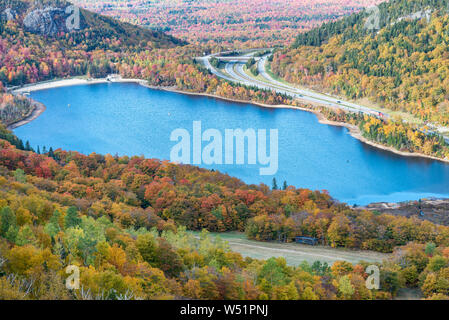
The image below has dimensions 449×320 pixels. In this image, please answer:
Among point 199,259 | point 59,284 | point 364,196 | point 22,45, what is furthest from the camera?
point 22,45

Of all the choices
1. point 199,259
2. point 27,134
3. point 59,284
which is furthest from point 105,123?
point 59,284

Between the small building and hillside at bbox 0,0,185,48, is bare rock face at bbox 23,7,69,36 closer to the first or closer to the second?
hillside at bbox 0,0,185,48

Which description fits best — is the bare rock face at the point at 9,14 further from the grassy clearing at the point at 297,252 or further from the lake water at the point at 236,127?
the grassy clearing at the point at 297,252

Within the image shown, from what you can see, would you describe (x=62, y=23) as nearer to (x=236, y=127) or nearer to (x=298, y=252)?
(x=236, y=127)

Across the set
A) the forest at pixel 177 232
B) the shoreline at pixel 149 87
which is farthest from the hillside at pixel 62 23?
the forest at pixel 177 232

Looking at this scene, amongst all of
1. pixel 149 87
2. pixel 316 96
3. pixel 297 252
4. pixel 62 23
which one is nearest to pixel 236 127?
pixel 316 96
